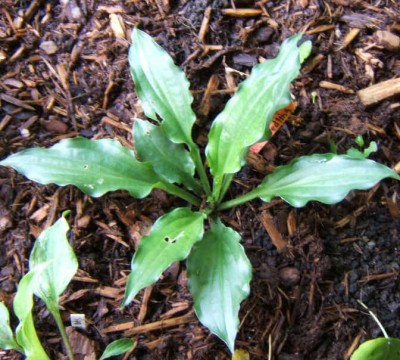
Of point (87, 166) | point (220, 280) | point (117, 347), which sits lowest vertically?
point (117, 347)

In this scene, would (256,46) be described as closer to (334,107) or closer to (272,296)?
(334,107)

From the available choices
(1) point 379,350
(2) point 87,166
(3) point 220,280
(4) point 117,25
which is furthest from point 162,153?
(1) point 379,350

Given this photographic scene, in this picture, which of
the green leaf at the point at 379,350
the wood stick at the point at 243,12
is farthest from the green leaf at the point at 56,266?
the wood stick at the point at 243,12

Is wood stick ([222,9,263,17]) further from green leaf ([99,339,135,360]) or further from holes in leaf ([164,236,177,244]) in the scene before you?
green leaf ([99,339,135,360])

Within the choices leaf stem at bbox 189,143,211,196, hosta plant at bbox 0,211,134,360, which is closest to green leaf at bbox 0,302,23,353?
hosta plant at bbox 0,211,134,360

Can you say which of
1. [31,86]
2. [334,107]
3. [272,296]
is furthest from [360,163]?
[31,86]

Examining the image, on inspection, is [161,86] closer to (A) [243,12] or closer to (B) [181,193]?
(B) [181,193]

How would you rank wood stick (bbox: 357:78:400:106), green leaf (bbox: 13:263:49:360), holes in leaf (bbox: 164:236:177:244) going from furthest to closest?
wood stick (bbox: 357:78:400:106) → holes in leaf (bbox: 164:236:177:244) → green leaf (bbox: 13:263:49:360)
